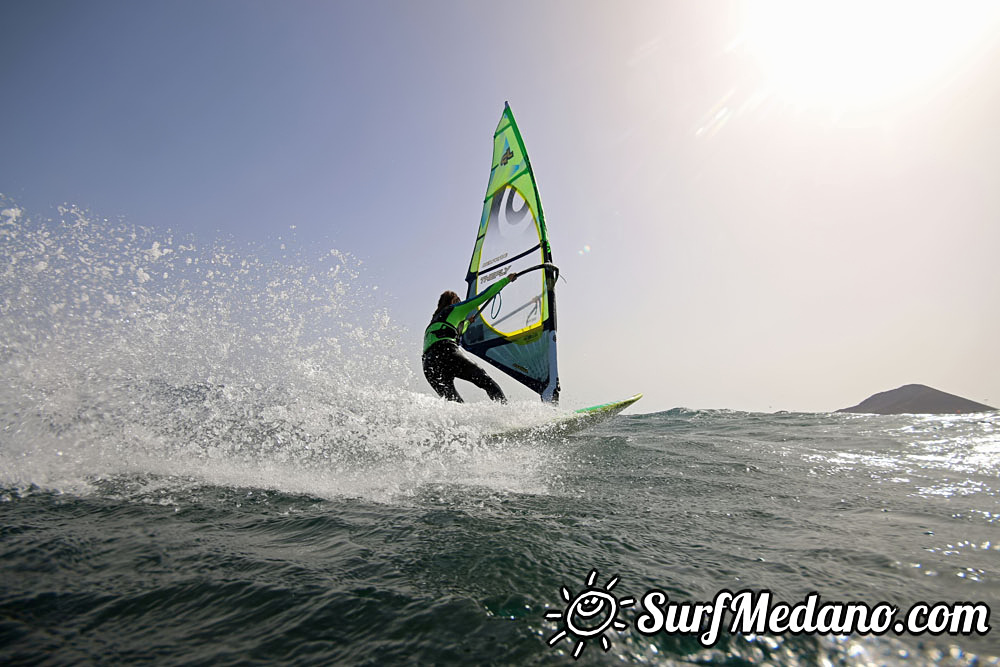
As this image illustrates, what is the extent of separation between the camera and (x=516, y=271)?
9.28 meters

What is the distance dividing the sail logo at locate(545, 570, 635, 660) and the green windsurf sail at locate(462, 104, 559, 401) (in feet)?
20.2

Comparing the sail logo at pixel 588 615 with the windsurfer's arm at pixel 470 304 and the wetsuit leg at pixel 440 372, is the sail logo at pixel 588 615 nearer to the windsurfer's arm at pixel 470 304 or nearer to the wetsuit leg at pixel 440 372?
the windsurfer's arm at pixel 470 304

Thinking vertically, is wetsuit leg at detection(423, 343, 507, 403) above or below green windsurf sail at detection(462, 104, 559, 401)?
below

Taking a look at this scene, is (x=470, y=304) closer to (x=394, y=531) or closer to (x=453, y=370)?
(x=453, y=370)

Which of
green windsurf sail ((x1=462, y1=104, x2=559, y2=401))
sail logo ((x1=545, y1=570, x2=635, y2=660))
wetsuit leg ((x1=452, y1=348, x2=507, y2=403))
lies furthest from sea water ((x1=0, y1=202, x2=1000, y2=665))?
green windsurf sail ((x1=462, y1=104, x2=559, y2=401))

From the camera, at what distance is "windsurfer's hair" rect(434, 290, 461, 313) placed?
6.89 meters

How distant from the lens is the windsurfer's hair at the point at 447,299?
22.6 feet

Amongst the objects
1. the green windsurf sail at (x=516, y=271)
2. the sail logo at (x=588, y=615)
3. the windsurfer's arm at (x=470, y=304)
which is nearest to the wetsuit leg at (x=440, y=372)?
the windsurfer's arm at (x=470, y=304)

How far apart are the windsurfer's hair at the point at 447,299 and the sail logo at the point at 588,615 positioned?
546 centimetres

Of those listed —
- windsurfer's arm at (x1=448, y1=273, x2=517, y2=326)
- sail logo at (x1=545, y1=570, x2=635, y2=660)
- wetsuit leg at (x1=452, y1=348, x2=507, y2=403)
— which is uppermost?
windsurfer's arm at (x1=448, y1=273, x2=517, y2=326)

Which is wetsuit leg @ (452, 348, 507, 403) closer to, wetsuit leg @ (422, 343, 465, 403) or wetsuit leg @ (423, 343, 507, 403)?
wetsuit leg @ (423, 343, 507, 403)

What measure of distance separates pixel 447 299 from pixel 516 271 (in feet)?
8.93

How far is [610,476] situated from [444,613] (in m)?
2.99

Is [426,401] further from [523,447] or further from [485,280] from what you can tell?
[485,280]
